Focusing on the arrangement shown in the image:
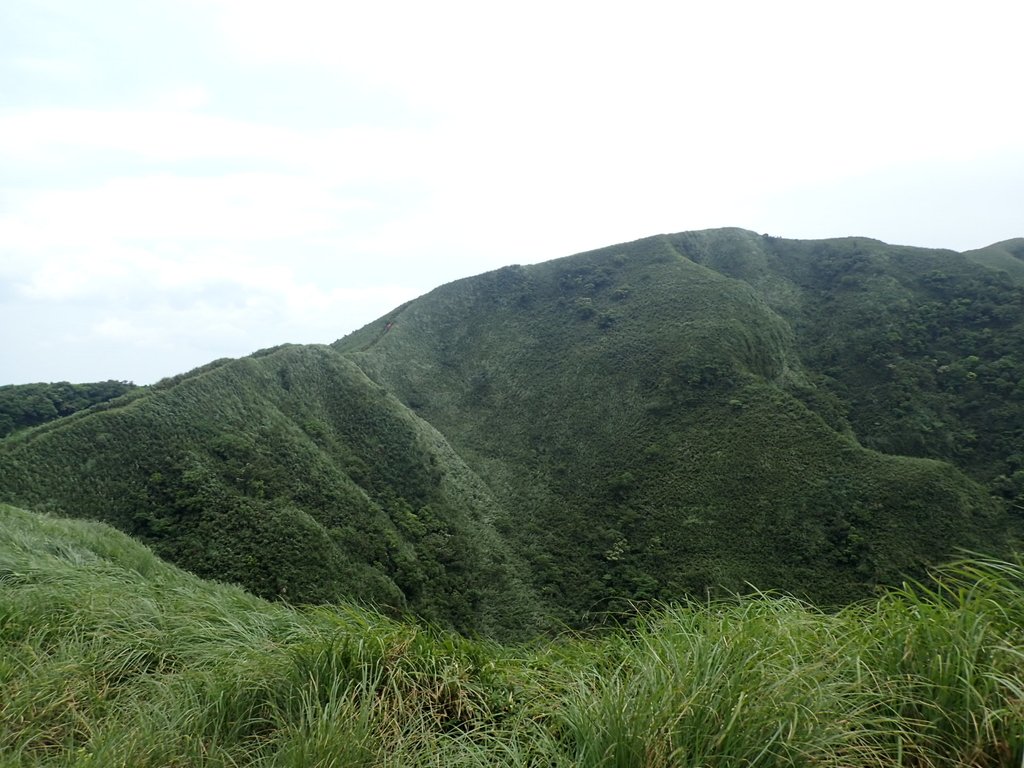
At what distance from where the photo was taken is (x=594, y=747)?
208 cm

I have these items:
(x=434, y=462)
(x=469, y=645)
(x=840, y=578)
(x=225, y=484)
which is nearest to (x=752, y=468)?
(x=840, y=578)

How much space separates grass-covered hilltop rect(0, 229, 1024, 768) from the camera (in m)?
2.31

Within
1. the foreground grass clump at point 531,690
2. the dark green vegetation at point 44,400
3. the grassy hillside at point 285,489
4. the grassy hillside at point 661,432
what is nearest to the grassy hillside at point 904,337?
the grassy hillside at point 661,432

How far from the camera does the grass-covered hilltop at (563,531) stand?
231 centimetres

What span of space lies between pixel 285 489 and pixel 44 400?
14869 mm

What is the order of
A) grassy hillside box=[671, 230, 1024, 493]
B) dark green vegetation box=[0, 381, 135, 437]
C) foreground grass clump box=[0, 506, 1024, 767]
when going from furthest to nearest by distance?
grassy hillside box=[671, 230, 1024, 493]
dark green vegetation box=[0, 381, 135, 437]
foreground grass clump box=[0, 506, 1024, 767]

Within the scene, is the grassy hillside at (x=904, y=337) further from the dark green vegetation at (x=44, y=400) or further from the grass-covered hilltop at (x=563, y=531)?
the dark green vegetation at (x=44, y=400)

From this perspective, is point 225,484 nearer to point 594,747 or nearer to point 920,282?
point 594,747

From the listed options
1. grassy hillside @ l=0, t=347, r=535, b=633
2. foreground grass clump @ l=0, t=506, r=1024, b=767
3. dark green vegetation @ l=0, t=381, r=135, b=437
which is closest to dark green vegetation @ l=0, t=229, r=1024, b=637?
grassy hillside @ l=0, t=347, r=535, b=633

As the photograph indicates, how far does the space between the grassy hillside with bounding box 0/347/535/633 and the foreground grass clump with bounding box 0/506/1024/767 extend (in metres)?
10.8

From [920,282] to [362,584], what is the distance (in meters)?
44.7

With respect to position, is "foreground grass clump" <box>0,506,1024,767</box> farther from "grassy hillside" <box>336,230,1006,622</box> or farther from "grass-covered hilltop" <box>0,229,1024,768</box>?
"grassy hillside" <box>336,230,1006,622</box>

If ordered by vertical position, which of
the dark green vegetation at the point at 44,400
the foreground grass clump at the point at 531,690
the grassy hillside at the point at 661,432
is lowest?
the grassy hillside at the point at 661,432

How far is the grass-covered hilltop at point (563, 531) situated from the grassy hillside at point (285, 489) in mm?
122
